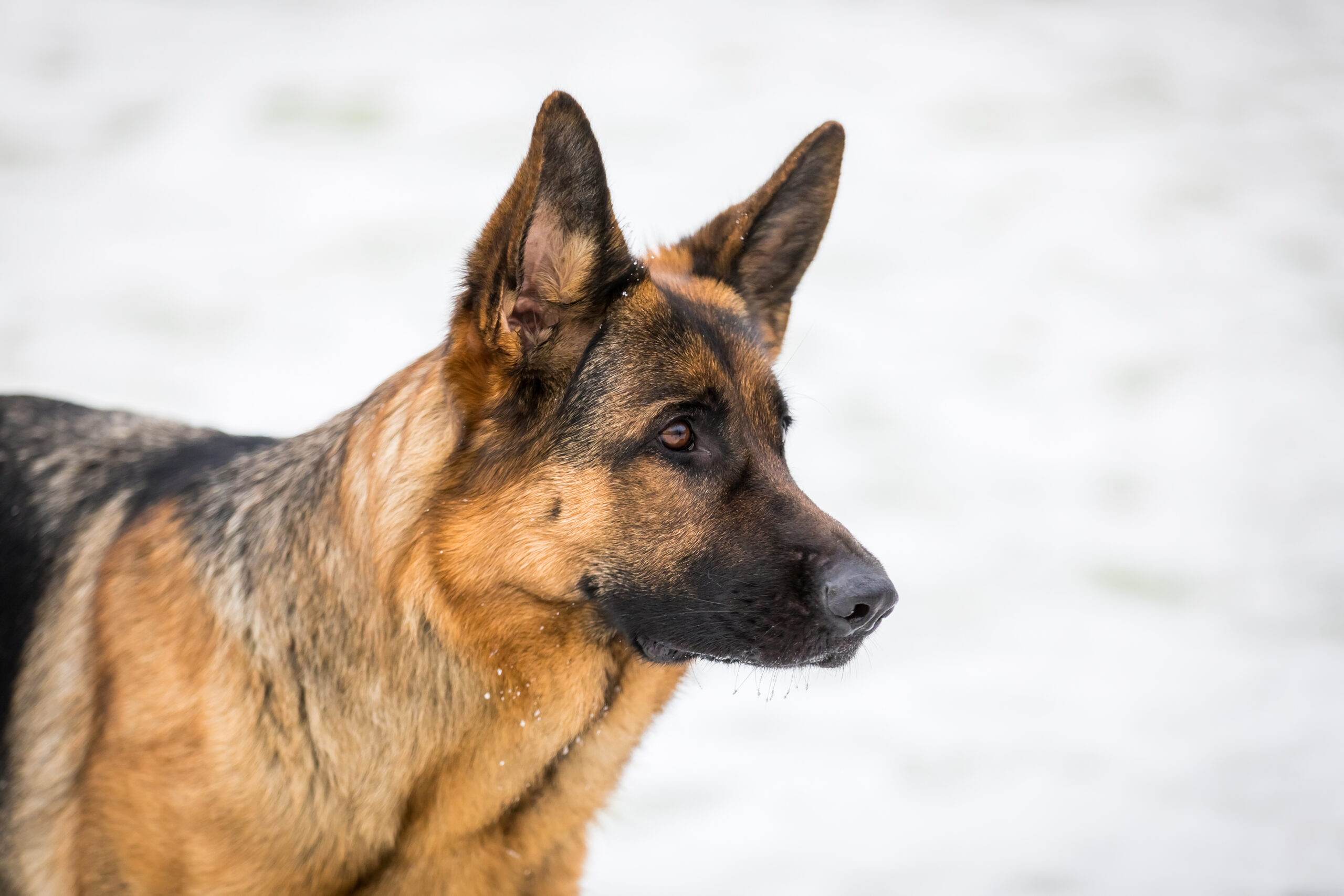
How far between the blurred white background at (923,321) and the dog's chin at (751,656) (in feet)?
2.05

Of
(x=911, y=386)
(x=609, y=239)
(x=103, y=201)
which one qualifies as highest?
(x=911, y=386)

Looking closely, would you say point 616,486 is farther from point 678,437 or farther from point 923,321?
point 923,321

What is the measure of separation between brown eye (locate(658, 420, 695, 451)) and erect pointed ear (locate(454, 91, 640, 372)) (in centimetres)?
31

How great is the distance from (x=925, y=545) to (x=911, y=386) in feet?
5.46

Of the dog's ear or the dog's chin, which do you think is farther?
the dog's ear

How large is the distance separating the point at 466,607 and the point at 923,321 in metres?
6.63

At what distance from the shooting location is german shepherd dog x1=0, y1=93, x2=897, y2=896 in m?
2.87

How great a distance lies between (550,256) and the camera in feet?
9.32

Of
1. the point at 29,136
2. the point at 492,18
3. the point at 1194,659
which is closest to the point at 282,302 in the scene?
the point at 29,136

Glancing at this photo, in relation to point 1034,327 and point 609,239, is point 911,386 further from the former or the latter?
point 609,239

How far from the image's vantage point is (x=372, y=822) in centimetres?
301

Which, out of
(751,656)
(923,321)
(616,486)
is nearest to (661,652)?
(751,656)

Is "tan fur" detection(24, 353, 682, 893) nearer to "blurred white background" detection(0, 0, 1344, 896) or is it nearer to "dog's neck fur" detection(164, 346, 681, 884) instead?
"dog's neck fur" detection(164, 346, 681, 884)

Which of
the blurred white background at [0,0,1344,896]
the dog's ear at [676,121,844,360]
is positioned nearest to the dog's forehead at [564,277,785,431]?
the dog's ear at [676,121,844,360]
